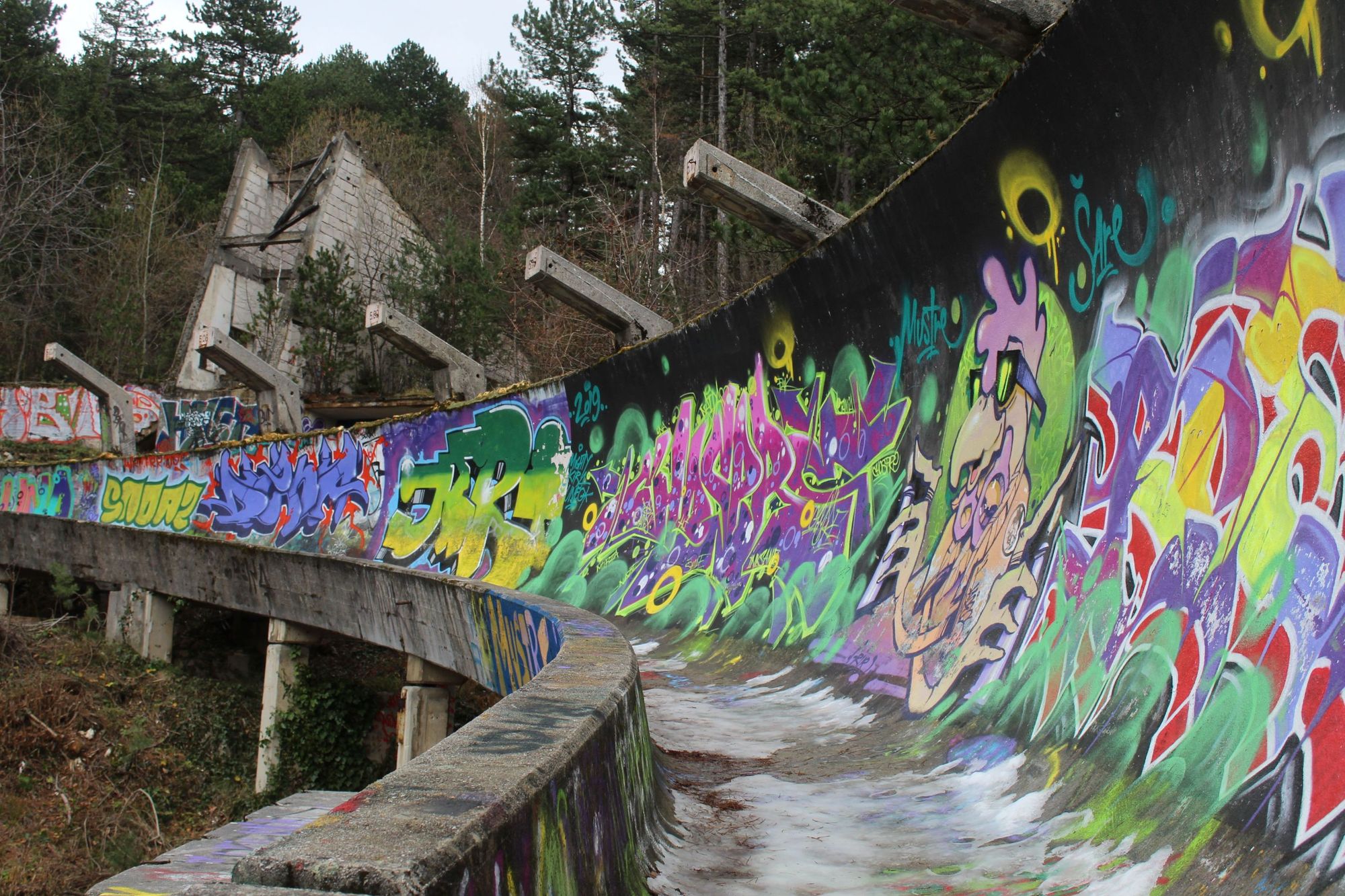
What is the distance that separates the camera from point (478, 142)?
46.2 m

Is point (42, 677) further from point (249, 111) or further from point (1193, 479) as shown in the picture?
point (249, 111)

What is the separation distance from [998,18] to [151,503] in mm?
20403

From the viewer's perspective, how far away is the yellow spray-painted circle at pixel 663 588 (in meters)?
10.4

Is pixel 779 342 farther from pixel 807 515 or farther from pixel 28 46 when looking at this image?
pixel 28 46

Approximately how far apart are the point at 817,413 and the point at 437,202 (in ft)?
131

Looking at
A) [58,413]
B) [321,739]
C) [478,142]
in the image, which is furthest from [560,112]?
[321,739]

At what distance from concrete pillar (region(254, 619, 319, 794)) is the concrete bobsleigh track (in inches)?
243

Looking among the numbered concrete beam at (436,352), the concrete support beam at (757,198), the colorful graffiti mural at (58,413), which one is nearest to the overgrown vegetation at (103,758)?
the numbered concrete beam at (436,352)

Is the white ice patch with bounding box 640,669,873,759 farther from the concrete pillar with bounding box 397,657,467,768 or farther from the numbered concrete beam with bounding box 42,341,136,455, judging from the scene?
the numbered concrete beam with bounding box 42,341,136,455

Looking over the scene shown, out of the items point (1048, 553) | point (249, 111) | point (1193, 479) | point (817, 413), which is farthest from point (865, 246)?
point (249, 111)

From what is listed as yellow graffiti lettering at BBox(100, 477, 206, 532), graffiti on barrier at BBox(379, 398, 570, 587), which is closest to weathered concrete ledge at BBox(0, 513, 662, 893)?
graffiti on barrier at BBox(379, 398, 570, 587)

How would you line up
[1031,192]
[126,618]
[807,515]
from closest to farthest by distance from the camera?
1. [1031,192]
2. [807,515]
3. [126,618]

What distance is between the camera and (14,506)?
2648cm

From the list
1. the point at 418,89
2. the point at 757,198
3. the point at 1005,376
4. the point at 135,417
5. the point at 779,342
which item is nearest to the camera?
the point at 1005,376
